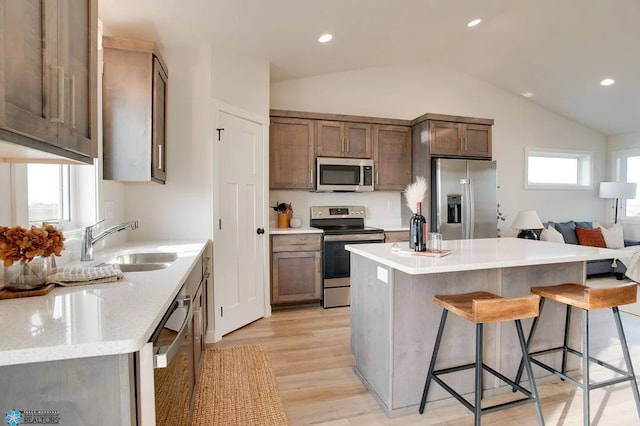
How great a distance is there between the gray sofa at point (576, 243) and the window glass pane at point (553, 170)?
788 mm

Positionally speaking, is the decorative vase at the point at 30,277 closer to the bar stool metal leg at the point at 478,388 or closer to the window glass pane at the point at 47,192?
the window glass pane at the point at 47,192

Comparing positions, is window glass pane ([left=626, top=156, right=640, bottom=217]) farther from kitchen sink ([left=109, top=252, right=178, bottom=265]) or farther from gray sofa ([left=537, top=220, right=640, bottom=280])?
kitchen sink ([left=109, top=252, right=178, bottom=265])

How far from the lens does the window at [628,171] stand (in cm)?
582

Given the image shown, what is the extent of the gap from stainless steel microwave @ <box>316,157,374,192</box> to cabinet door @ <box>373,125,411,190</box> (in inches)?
7.1

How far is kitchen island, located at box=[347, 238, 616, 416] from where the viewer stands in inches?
75.8

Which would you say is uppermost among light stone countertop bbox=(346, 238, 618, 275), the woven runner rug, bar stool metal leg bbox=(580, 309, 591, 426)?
light stone countertop bbox=(346, 238, 618, 275)

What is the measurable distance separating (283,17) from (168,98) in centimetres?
121

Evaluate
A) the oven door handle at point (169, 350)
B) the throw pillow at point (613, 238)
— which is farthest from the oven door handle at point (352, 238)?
the throw pillow at point (613, 238)

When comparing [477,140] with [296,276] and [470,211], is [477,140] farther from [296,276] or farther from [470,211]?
[296,276]

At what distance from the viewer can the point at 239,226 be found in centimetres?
327

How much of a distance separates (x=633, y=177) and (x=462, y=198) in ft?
13.8

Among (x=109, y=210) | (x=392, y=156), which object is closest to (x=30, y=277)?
(x=109, y=210)

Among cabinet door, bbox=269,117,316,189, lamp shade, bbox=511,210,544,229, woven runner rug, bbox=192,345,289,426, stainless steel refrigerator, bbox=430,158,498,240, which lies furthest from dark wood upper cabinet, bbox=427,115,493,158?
woven runner rug, bbox=192,345,289,426

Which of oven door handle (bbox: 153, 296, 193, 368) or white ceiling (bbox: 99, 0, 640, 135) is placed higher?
white ceiling (bbox: 99, 0, 640, 135)
